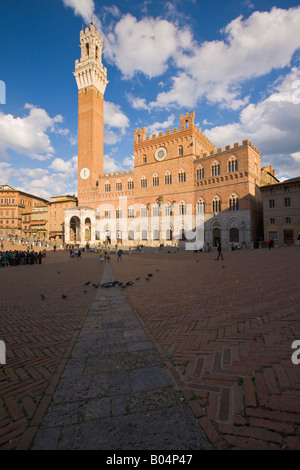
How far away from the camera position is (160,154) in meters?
40.0

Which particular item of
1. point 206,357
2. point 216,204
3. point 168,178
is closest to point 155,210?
point 168,178

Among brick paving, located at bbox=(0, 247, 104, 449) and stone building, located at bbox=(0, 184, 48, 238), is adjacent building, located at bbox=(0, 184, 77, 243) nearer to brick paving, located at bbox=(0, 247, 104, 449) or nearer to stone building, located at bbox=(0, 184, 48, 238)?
stone building, located at bbox=(0, 184, 48, 238)

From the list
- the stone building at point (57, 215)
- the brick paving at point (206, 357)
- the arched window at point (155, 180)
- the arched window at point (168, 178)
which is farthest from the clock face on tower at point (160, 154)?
the brick paving at point (206, 357)

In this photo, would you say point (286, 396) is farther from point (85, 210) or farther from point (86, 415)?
point (85, 210)

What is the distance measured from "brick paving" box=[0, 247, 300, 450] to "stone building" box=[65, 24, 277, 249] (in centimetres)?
2642

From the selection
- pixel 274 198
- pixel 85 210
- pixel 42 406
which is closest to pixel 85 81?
pixel 85 210

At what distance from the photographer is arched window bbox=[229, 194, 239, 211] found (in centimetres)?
3080

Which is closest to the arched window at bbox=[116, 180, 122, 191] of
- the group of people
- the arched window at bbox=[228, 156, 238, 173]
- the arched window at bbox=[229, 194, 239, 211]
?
the arched window at bbox=[228, 156, 238, 173]

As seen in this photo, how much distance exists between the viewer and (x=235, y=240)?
3072 cm

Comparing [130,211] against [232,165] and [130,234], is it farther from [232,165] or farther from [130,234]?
[232,165]

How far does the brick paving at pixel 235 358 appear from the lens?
1970 millimetres
